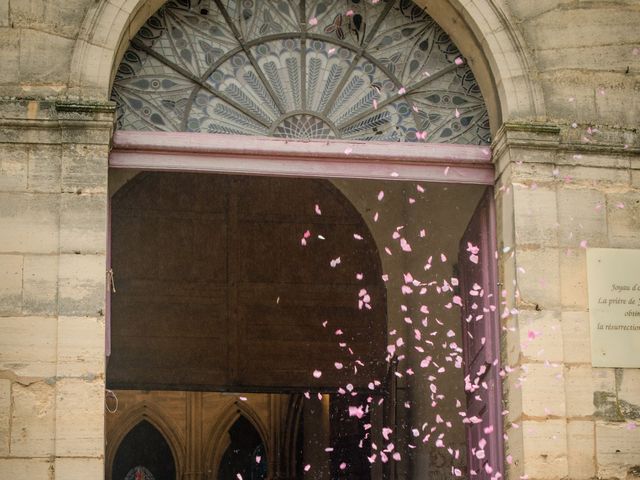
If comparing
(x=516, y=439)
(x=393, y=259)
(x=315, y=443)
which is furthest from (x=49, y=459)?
(x=315, y=443)

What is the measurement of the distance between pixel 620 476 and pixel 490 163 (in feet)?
6.63

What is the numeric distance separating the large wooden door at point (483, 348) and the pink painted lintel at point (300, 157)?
32 cm

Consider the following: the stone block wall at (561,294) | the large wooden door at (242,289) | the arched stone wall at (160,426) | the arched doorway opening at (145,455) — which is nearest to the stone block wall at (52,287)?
the stone block wall at (561,294)

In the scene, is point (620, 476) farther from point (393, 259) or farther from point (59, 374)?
point (393, 259)

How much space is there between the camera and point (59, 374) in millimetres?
6965

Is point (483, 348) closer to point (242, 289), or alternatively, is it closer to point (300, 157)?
point (300, 157)

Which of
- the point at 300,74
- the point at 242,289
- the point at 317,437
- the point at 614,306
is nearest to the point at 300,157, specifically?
the point at 300,74

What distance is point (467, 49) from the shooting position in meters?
8.05

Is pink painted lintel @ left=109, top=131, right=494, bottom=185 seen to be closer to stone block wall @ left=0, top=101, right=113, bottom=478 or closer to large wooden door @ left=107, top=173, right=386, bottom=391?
stone block wall @ left=0, top=101, right=113, bottom=478

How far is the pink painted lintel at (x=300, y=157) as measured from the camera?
759 cm

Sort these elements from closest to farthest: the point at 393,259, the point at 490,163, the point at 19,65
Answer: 1. the point at 19,65
2. the point at 490,163
3. the point at 393,259

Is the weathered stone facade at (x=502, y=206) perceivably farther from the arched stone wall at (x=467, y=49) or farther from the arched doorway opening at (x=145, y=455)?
the arched doorway opening at (x=145, y=455)

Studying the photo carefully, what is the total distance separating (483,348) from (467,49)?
1884 millimetres

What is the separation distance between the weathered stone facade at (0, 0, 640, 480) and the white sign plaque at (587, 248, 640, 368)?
0.06m
